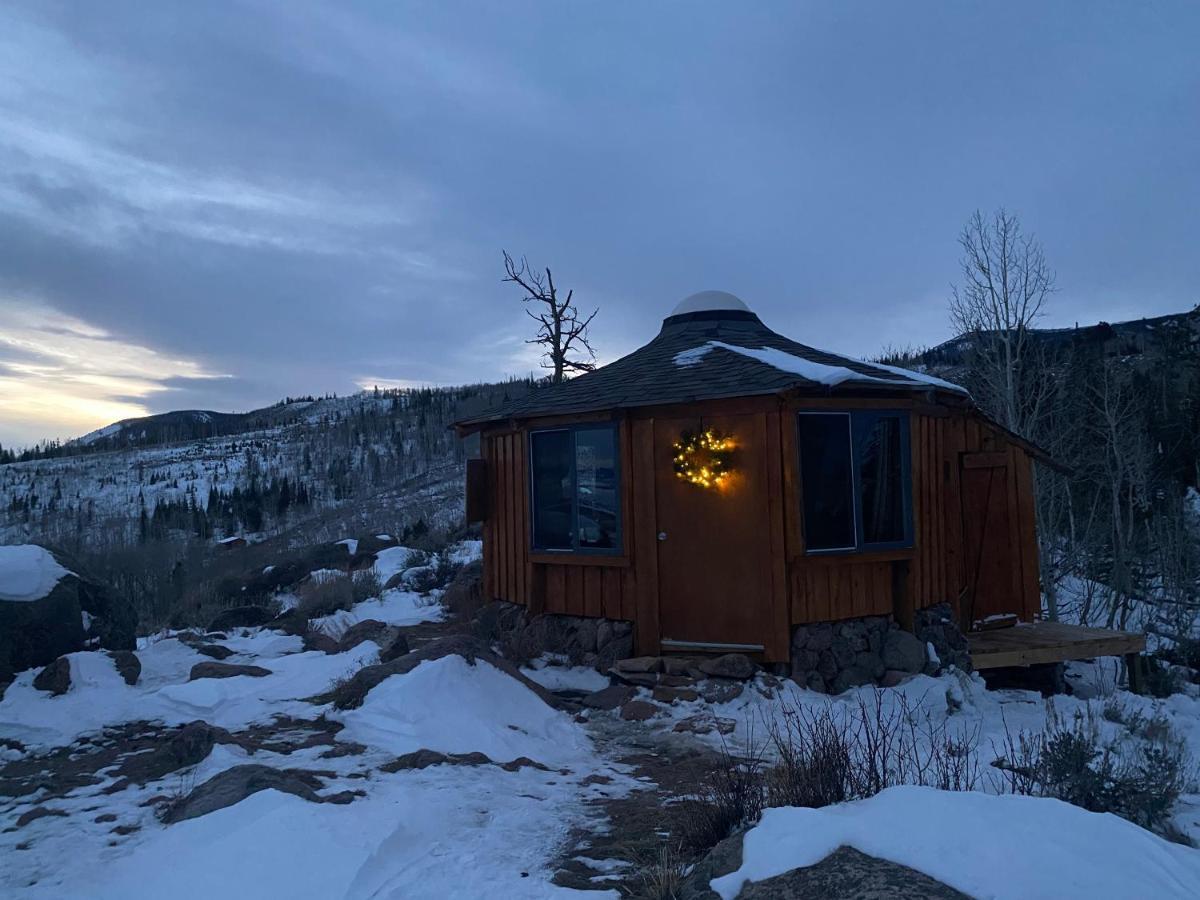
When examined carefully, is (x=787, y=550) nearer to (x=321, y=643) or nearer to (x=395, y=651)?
(x=395, y=651)

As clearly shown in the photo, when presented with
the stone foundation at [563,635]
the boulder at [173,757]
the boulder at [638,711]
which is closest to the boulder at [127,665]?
the boulder at [173,757]

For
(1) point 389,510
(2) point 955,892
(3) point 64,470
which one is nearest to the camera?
(2) point 955,892

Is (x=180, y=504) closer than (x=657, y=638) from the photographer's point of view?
No

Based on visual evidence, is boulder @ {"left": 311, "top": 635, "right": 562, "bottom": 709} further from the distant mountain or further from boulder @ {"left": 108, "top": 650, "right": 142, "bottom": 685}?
the distant mountain

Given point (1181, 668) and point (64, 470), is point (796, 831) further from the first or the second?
point (64, 470)

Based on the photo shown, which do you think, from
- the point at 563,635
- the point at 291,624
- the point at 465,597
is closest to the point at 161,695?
the point at 291,624

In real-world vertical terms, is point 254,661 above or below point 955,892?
below

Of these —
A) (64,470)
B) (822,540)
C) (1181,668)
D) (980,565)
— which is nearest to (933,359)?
(1181,668)

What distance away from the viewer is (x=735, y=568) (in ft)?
23.5

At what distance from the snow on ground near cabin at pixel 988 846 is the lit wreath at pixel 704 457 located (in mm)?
4297

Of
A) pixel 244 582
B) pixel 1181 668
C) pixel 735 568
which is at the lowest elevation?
pixel 1181 668

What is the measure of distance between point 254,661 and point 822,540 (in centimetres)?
574

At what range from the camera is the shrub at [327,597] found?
432 inches

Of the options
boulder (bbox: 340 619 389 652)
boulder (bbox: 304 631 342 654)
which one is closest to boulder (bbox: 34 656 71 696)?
boulder (bbox: 304 631 342 654)
